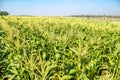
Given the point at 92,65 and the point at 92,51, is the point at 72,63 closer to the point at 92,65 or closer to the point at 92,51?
the point at 92,65

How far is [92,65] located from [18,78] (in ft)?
3.84

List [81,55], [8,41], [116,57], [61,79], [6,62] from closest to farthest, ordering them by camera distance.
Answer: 1. [61,79]
2. [81,55]
3. [6,62]
4. [116,57]
5. [8,41]

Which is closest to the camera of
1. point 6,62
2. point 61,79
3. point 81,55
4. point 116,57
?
point 61,79

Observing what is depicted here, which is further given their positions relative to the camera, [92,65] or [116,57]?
[116,57]

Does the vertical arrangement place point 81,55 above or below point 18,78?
above

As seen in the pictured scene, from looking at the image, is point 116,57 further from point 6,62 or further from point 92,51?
point 6,62

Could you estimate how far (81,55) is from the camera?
382cm

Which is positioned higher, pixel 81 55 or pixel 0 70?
pixel 81 55

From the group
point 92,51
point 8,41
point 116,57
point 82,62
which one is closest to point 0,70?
Answer: point 8,41

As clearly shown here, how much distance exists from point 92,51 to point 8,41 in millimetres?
1752

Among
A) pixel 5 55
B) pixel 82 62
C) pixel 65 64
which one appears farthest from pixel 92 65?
pixel 5 55

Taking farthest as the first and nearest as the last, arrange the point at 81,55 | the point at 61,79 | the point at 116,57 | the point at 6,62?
1. the point at 116,57
2. the point at 6,62
3. the point at 81,55
4. the point at 61,79

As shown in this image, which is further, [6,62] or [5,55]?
[5,55]

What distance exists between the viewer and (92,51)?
4.88 metres
